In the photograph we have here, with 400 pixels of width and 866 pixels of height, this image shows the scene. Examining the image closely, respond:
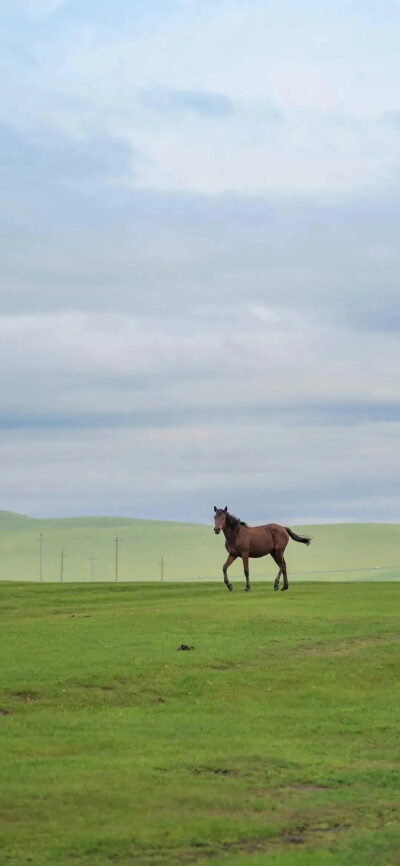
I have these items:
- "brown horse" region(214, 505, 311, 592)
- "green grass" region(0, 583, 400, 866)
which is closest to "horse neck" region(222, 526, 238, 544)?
"brown horse" region(214, 505, 311, 592)

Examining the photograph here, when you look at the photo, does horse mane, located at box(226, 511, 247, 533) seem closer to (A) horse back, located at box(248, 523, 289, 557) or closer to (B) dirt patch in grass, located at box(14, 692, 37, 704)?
(A) horse back, located at box(248, 523, 289, 557)

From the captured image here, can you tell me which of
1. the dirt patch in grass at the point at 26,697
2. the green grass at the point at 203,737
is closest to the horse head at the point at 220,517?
the green grass at the point at 203,737

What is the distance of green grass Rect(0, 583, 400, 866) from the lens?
14.8m

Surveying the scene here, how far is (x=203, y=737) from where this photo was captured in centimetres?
2119

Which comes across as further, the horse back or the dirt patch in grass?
the horse back

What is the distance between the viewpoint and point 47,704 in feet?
79.6

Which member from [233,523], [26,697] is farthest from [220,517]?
[26,697]

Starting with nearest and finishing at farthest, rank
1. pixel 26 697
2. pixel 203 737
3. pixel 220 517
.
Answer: pixel 203 737
pixel 26 697
pixel 220 517

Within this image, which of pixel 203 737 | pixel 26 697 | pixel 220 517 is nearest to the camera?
pixel 203 737

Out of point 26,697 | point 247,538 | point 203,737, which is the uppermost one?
point 247,538

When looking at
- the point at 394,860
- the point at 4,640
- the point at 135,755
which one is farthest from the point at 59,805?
the point at 4,640

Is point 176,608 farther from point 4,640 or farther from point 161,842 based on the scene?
point 161,842

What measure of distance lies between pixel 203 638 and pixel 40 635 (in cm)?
489

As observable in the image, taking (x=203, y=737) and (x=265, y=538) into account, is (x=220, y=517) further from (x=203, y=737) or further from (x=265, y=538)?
(x=203, y=737)
